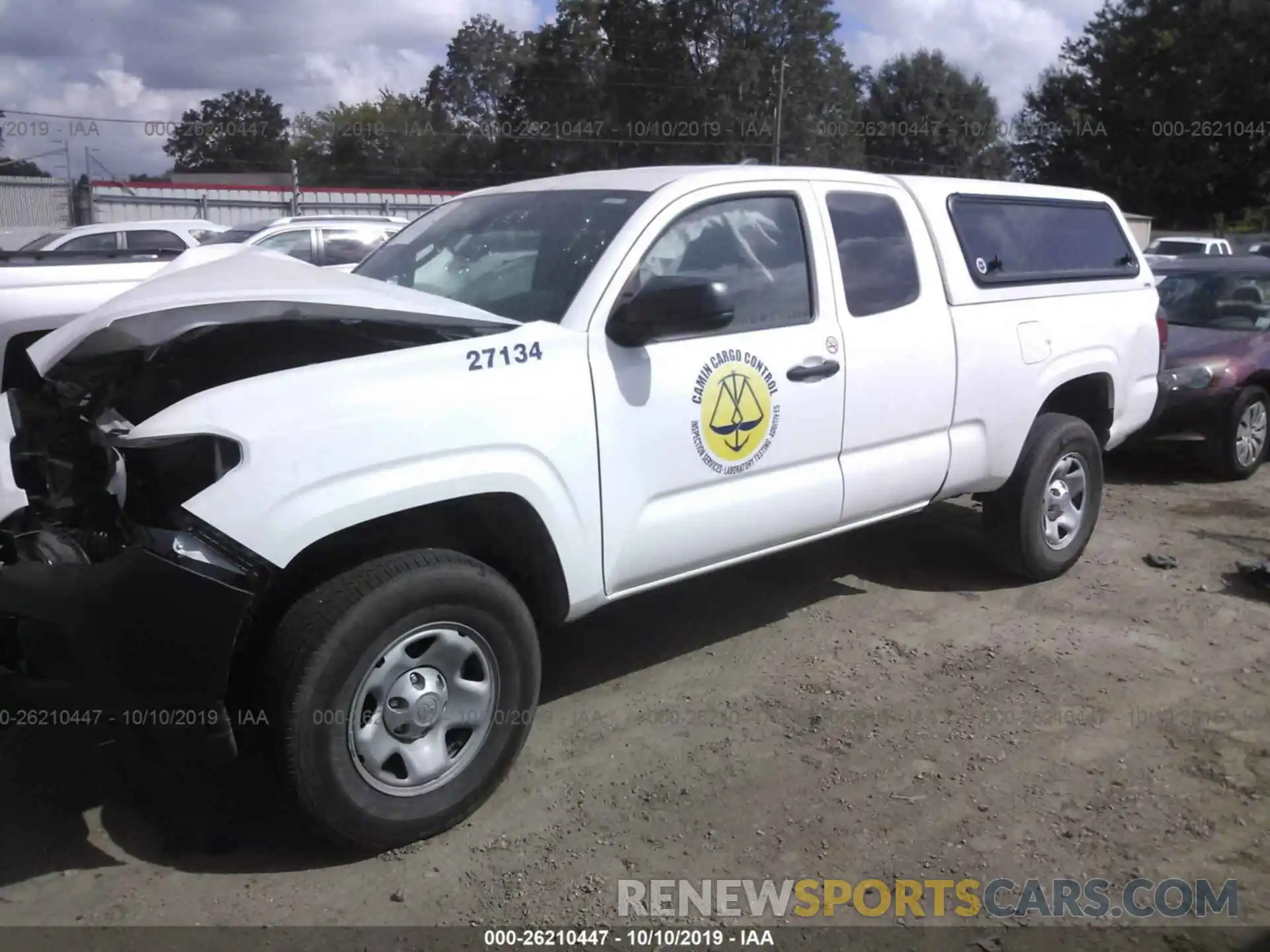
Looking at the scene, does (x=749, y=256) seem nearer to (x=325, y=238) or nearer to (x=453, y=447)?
(x=453, y=447)

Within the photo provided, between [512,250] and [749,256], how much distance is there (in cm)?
88

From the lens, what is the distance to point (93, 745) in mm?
3895

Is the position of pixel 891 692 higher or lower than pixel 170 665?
lower

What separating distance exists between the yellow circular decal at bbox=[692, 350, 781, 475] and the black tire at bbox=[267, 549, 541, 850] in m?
0.92

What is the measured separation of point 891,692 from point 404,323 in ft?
7.79

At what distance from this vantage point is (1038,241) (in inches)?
217

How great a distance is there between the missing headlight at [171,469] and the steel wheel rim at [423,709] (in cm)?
68

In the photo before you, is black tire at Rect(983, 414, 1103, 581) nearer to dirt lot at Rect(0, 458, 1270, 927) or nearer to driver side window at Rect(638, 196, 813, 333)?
dirt lot at Rect(0, 458, 1270, 927)

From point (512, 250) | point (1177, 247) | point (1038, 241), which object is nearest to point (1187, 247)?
point (1177, 247)

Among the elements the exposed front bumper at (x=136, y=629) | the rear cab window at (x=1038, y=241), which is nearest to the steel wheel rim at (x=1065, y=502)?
the rear cab window at (x=1038, y=241)

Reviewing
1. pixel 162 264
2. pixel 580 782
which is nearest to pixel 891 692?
pixel 580 782

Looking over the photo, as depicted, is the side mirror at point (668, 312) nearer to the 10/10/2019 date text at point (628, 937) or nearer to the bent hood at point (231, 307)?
the bent hood at point (231, 307)

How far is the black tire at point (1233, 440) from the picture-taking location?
7.81 metres

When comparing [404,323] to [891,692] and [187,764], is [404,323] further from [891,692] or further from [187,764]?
[891,692]
